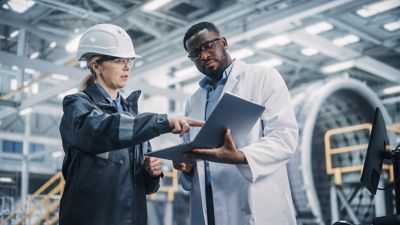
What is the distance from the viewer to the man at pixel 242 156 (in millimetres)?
2035

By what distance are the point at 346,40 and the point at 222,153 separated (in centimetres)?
931

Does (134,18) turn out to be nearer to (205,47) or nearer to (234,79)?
(205,47)

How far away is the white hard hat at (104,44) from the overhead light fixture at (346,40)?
29.0 ft

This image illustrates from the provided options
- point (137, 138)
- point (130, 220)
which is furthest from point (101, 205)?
point (137, 138)

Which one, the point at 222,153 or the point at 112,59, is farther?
the point at 112,59

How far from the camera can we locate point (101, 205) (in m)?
1.99

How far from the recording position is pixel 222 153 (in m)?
1.93

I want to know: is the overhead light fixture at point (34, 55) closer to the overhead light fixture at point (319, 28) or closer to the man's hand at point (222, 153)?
the overhead light fixture at point (319, 28)

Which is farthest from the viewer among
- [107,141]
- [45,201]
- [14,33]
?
[45,201]

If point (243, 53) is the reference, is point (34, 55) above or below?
below

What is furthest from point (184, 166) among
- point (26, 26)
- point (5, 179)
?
point (26, 26)

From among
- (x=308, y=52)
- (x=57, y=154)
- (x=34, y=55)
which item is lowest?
(x=57, y=154)

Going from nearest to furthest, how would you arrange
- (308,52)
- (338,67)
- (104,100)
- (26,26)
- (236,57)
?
(104,100) → (236,57) → (26,26) → (338,67) → (308,52)

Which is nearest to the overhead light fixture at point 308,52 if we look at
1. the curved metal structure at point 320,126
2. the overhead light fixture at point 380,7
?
the overhead light fixture at point 380,7
